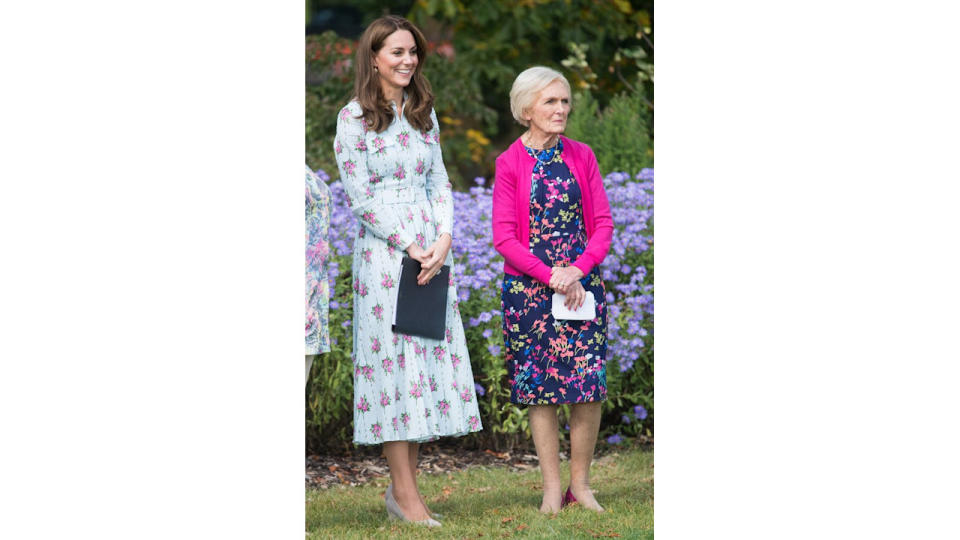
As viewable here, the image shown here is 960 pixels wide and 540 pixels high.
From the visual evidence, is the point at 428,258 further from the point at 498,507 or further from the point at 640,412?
the point at 640,412

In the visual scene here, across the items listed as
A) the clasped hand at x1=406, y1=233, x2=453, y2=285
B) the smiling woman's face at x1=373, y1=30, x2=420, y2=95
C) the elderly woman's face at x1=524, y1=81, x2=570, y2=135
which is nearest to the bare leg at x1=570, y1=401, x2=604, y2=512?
the clasped hand at x1=406, y1=233, x2=453, y2=285

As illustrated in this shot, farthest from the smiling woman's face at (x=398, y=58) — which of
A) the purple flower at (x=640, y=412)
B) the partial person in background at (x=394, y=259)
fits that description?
the purple flower at (x=640, y=412)

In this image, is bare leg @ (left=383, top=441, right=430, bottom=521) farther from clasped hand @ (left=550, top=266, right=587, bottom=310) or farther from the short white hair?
the short white hair

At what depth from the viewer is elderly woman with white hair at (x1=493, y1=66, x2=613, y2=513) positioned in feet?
14.0

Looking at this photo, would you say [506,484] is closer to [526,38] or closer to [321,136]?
[321,136]

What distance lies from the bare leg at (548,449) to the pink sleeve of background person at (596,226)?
555 mm

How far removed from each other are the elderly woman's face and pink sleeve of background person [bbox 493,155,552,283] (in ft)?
0.68

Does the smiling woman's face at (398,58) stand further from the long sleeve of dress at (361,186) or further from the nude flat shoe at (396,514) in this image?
the nude flat shoe at (396,514)

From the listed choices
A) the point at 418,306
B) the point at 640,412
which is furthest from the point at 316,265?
the point at 640,412

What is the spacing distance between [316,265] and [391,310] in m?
0.34

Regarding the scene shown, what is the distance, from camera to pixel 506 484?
16.5ft

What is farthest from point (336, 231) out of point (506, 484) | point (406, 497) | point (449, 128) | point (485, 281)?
point (449, 128)

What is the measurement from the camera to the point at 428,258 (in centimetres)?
417

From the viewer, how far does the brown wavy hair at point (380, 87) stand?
4.15 m
